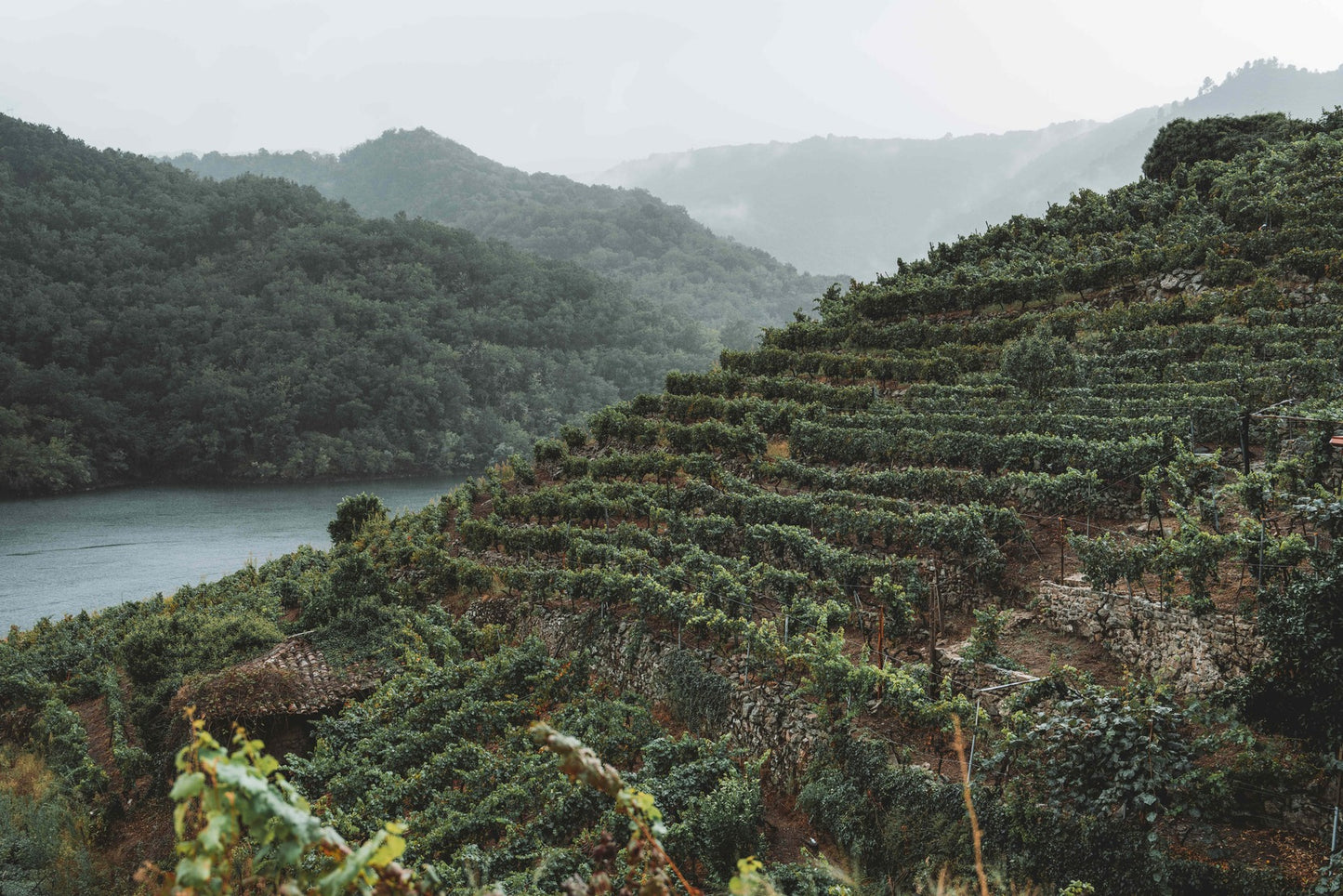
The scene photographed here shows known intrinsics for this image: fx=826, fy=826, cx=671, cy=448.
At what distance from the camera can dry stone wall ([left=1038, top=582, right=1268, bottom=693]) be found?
877 centimetres

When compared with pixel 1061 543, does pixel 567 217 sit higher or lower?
higher

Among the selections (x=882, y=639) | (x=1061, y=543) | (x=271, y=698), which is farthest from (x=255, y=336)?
(x=1061, y=543)

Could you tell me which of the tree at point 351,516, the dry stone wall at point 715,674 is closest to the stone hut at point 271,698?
the dry stone wall at point 715,674

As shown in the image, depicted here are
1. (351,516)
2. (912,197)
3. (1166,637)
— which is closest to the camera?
(1166,637)

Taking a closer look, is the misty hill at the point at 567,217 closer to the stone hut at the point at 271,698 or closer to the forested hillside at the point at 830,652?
the forested hillside at the point at 830,652

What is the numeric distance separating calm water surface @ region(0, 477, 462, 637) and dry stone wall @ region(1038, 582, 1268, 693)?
2769 cm

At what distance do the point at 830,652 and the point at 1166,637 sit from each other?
380cm

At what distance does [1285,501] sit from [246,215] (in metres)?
76.6

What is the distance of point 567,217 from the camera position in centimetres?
11700

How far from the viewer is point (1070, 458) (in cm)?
1474

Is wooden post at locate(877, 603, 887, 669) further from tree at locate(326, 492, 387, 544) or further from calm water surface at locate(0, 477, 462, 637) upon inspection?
calm water surface at locate(0, 477, 462, 637)

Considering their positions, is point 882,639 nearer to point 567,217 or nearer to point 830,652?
point 830,652

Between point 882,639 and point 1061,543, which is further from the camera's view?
point 1061,543

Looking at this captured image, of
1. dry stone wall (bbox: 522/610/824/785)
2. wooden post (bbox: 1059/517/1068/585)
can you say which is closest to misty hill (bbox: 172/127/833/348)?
dry stone wall (bbox: 522/610/824/785)
